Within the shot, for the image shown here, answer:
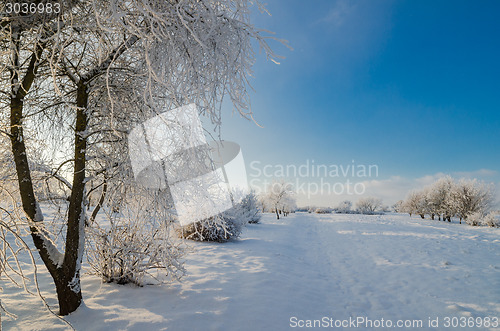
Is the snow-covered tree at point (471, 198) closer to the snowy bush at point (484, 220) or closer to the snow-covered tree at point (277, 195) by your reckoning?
the snowy bush at point (484, 220)

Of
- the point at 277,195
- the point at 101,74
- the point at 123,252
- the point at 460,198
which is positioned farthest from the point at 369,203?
the point at 101,74

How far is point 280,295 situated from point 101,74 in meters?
4.68

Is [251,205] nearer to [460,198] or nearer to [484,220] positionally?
[484,220]

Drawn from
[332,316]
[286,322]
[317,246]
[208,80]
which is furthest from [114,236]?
[317,246]

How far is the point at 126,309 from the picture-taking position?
3463 millimetres

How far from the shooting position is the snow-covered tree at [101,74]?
1994 millimetres

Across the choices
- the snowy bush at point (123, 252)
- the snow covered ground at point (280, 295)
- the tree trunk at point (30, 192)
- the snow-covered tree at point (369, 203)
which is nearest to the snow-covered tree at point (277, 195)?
the snow covered ground at point (280, 295)

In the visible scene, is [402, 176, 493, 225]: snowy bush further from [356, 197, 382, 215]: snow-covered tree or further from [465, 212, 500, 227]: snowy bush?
[356, 197, 382, 215]: snow-covered tree

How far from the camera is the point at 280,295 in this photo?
14.6ft

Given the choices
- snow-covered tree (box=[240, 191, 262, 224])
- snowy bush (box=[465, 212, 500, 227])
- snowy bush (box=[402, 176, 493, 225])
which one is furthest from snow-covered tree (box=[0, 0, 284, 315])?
snowy bush (box=[402, 176, 493, 225])

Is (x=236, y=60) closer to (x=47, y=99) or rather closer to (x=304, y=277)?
(x=47, y=99)

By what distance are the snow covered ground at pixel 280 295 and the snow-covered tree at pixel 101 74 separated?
80 cm

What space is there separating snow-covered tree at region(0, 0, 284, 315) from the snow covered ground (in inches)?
31.7

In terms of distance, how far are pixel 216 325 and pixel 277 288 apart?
72.7 inches
